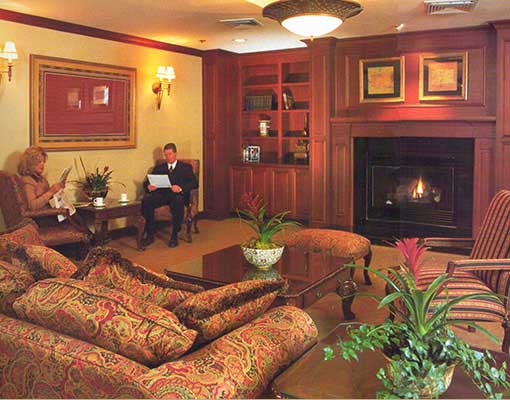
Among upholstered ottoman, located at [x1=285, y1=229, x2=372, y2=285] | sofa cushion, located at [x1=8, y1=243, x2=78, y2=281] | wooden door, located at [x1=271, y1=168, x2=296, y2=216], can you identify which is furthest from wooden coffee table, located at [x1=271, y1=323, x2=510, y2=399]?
wooden door, located at [x1=271, y1=168, x2=296, y2=216]

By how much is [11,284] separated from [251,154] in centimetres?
653

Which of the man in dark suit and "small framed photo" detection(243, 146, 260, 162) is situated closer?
the man in dark suit

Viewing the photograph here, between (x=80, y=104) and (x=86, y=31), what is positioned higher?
(x=86, y=31)

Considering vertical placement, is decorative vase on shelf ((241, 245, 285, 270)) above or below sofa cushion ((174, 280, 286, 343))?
below

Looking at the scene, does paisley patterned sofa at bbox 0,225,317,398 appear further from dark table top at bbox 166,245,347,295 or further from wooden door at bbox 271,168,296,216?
wooden door at bbox 271,168,296,216

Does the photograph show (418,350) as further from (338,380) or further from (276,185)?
(276,185)

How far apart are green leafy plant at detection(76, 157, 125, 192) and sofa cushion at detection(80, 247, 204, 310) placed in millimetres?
4279

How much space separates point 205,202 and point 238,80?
1861mm

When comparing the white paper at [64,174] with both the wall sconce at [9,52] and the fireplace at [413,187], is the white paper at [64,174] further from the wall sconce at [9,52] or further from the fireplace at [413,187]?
the fireplace at [413,187]

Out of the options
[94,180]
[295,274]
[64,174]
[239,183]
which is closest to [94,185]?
[94,180]

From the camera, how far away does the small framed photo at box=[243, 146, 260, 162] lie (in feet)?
27.3

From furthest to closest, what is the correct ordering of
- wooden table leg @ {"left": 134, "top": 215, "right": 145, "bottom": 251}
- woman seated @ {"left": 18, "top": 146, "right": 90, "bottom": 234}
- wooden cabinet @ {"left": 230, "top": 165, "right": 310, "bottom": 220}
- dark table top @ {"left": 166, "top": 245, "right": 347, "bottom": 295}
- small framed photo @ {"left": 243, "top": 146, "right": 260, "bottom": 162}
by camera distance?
small framed photo @ {"left": 243, "top": 146, "right": 260, "bottom": 162} < wooden cabinet @ {"left": 230, "top": 165, "right": 310, "bottom": 220} < wooden table leg @ {"left": 134, "top": 215, "right": 145, "bottom": 251} < woman seated @ {"left": 18, "top": 146, "right": 90, "bottom": 234} < dark table top @ {"left": 166, "top": 245, "right": 347, "bottom": 295}

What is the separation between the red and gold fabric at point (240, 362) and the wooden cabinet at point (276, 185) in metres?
5.74

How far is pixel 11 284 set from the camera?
6.34 ft
